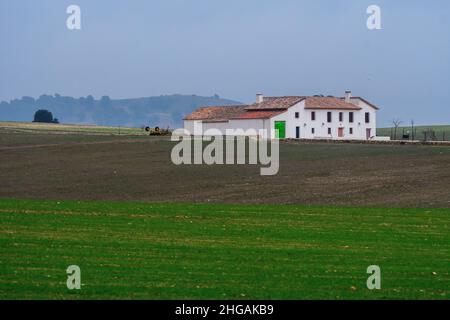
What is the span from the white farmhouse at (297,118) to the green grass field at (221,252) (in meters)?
76.6

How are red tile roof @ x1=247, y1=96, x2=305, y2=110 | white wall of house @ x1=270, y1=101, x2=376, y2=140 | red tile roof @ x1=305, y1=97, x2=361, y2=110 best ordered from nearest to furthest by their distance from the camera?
white wall of house @ x1=270, y1=101, x2=376, y2=140, red tile roof @ x1=247, y1=96, x2=305, y2=110, red tile roof @ x1=305, y1=97, x2=361, y2=110

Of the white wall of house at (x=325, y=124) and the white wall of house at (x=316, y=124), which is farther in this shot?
the white wall of house at (x=325, y=124)

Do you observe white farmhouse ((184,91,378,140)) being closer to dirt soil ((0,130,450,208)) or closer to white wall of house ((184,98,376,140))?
white wall of house ((184,98,376,140))

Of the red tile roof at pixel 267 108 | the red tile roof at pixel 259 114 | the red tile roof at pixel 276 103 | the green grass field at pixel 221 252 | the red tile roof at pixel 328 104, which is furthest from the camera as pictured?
the red tile roof at pixel 328 104

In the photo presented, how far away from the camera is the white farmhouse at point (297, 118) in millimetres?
112938

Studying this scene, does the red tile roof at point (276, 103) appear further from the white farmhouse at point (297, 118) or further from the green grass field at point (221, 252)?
the green grass field at point (221, 252)

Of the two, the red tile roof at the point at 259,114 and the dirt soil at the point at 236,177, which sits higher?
the red tile roof at the point at 259,114

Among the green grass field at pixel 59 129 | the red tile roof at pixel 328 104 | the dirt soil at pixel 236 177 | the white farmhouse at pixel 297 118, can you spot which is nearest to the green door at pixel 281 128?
the white farmhouse at pixel 297 118

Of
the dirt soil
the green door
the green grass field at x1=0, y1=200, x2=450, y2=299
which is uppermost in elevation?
the green door

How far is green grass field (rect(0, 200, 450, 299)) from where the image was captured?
18078mm

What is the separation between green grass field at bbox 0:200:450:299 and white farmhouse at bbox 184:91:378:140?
76.6 metres

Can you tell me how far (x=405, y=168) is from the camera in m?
→ 54.8

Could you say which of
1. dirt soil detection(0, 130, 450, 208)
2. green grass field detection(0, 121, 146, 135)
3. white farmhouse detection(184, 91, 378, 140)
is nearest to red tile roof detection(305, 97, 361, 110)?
white farmhouse detection(184, 91, 378, 140)

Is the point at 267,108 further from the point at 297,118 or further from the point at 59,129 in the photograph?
the point at 59,129
